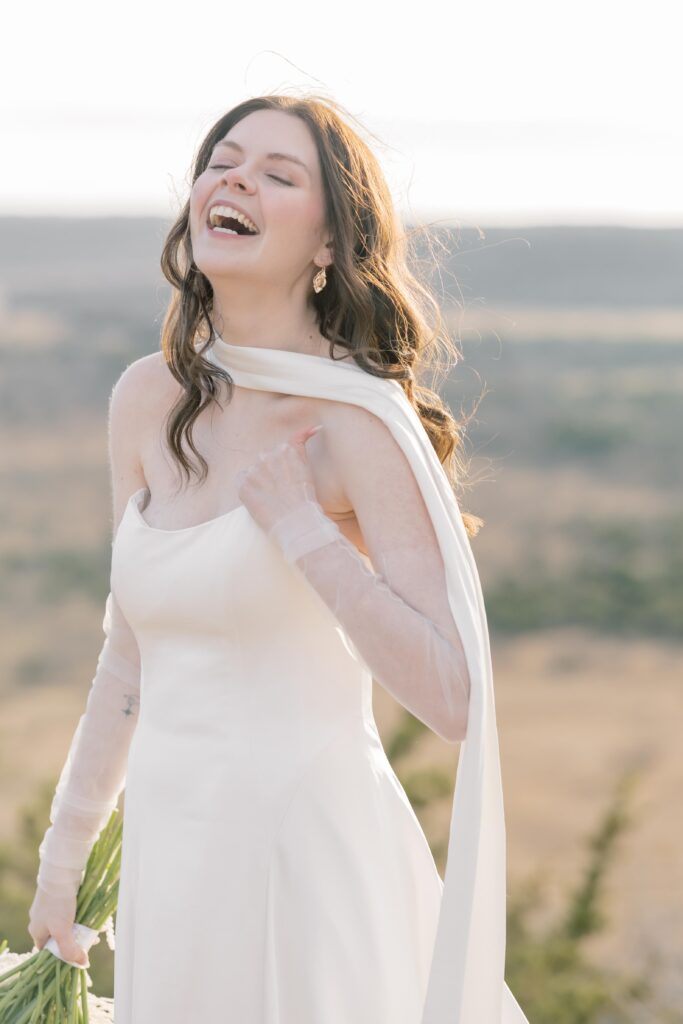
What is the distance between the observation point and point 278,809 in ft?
6.73

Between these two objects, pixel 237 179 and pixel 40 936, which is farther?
pixel 40 936

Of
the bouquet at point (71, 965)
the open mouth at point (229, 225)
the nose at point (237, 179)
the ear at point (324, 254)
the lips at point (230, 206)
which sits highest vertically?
the nose at point (237, 179)

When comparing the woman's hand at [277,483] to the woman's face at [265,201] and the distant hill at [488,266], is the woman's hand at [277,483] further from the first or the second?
the distant hill at [488,266]

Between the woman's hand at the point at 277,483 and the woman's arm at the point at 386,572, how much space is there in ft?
0.07

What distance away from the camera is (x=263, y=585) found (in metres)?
2.03

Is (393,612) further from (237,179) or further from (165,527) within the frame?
(237,179)

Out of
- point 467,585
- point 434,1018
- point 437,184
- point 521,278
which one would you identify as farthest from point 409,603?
point 437,184

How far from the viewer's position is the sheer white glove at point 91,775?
2355 mm

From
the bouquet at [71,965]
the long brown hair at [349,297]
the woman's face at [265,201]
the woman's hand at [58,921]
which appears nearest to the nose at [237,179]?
the woman's face at [265,201]

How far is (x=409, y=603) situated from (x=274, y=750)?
0.29 metres

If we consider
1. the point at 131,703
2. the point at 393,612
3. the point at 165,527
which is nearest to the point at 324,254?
the point at 165,527

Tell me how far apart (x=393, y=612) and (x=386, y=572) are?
0.29ft

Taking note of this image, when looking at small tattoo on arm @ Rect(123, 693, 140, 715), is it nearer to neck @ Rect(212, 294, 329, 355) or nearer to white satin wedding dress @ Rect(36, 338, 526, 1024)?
Answer: white satin wedding dress @ Rect(36, 338, 526, 1024)

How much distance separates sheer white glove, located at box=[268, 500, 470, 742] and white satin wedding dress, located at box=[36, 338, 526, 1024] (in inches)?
Result: 1.1
